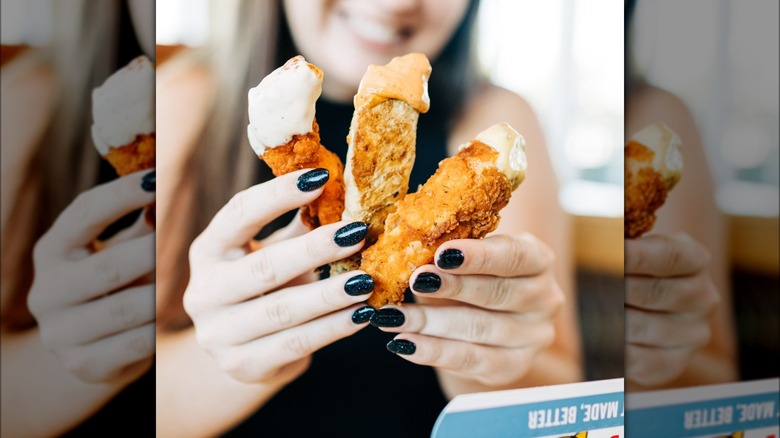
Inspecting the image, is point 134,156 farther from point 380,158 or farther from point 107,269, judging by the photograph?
point 380,158

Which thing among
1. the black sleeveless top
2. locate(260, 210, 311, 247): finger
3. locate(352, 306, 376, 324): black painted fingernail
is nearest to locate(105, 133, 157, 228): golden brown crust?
locate(260, 210, 311, 247): finger

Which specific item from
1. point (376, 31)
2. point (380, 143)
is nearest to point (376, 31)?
point (376, 31)

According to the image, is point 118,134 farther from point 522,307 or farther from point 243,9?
point 522,307

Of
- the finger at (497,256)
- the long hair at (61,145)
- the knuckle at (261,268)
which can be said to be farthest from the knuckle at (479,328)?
the long hair at (61,145)

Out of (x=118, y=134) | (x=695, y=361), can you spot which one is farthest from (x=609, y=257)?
(x=118, y=134)

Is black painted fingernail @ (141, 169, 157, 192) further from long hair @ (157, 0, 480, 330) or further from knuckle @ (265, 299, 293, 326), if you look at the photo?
knuckle @ (265, 299, 293, 326)

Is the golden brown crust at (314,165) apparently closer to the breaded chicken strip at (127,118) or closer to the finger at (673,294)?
the breaded chicken strip at (127,118)
